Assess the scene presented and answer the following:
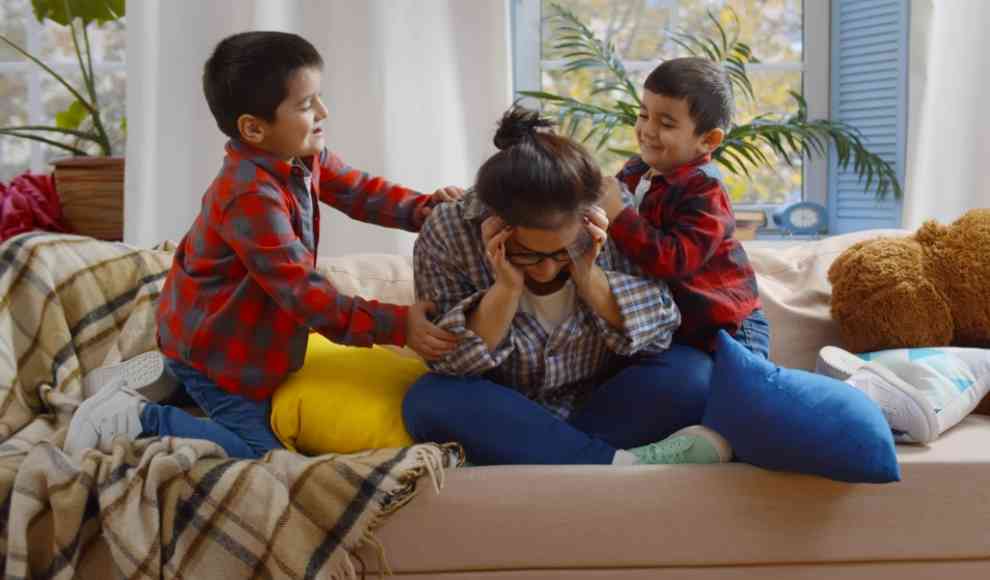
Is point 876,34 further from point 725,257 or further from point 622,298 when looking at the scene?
point 622,298

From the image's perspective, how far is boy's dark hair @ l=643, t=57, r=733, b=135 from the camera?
1665 millimetres

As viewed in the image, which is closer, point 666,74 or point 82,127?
point 666,74

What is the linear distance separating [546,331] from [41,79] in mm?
1956

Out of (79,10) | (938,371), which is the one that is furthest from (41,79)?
(938,371)

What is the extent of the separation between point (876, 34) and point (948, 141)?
362 mm

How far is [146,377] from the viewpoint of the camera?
1.76 metres

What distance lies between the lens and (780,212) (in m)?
3.01

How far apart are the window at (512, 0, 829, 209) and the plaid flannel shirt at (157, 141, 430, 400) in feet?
4.37

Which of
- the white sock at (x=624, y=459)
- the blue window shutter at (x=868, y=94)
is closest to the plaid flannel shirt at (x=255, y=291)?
the white sock at (x=624, y=459)

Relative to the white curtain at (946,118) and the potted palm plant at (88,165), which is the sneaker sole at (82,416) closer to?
the potted palm plant at (88,165)

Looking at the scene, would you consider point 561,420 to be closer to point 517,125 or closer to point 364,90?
point 517,125

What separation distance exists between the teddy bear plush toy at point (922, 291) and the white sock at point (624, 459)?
650 millimetres

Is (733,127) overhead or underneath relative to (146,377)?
overhead

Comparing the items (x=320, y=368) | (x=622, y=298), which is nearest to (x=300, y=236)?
(x=320, y=368)
